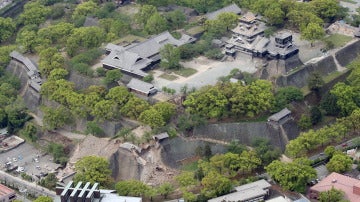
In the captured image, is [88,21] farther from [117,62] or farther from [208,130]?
[208,130]

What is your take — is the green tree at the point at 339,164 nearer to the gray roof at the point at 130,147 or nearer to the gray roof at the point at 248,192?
the gray roof at the point at 248,192

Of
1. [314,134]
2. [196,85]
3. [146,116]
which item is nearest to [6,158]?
[146,116]

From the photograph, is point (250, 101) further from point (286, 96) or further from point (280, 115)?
point (286, 96)

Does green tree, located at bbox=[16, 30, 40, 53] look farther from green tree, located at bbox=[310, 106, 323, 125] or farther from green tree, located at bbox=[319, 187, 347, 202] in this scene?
green tree, located at bbox=[319, 187, 347, 202]

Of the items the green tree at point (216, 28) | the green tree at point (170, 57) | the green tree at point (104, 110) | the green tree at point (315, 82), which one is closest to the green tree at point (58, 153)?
the green tree at point (104, 110)

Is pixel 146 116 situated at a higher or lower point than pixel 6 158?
higher
